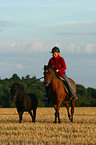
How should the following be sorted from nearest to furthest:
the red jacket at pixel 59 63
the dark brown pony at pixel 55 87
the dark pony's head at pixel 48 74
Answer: the dark pony's head at pixel 48 74
the dark brown pony at pixel 55 87
the red jacket at pixel 59 63

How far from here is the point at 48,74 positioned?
40.7 feet

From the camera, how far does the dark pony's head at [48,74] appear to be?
12.3 metres

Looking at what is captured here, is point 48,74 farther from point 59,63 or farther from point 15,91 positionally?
point 15,91

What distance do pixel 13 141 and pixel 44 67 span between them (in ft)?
16.4

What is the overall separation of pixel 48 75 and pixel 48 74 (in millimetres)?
38

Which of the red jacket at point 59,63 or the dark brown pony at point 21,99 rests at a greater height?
the red jacket at point 59,63

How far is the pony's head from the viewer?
12.3 meters

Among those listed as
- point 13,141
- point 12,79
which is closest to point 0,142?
point 13,141

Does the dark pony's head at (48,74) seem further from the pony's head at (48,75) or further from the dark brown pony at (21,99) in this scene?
the dark brown pony at (21,99)

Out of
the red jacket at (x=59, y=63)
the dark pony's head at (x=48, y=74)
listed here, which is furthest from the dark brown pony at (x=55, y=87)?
the red jacket at (x=59, y=63)

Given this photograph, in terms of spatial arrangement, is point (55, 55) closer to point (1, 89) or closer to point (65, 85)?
point (65, 85)

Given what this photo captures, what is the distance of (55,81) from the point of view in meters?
13.0

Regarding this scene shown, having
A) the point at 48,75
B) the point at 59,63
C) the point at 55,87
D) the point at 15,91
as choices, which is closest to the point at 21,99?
the point at 15,91

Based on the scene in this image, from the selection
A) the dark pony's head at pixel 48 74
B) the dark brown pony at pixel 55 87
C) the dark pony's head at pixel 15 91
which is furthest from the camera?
the dark pony's head at pixel 15 91
